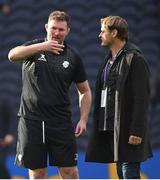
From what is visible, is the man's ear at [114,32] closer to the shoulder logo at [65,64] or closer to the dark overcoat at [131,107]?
the dark overcoat at [131,107]

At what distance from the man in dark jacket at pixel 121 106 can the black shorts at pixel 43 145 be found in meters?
0.16

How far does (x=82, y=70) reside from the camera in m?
4.39

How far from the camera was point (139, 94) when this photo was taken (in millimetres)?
4055

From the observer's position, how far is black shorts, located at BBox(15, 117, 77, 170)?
13.8 feet

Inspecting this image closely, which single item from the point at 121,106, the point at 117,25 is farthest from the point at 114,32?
the point at 121,106

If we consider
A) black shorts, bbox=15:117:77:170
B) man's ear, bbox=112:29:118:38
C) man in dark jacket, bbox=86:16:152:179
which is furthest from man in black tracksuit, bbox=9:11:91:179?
man's ear, bbox=112:29:118:38

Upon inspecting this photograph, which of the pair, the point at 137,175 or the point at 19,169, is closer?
the point at 137,175

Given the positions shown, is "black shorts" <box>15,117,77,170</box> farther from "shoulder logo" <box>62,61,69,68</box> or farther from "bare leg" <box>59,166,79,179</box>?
"shoulder logo" <box>62,61,69,68</box>

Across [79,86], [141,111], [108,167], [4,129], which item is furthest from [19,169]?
[141,111]

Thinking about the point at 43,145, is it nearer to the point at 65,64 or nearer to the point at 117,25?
the point at 65,64

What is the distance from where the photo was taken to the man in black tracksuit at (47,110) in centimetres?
421

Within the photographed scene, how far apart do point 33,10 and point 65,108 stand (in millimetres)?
2978

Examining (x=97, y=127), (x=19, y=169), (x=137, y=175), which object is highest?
(x=97, y=127)

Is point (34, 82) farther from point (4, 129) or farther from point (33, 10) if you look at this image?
point (33, 10)
